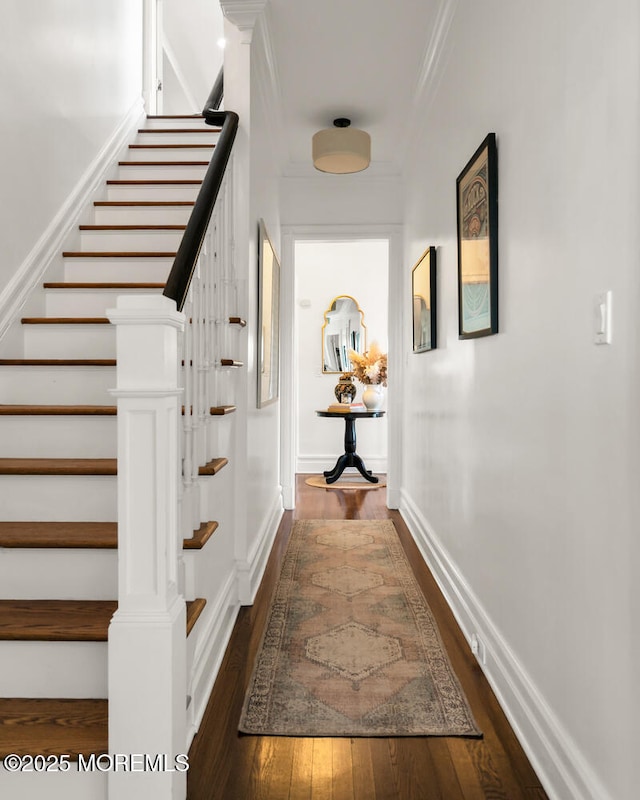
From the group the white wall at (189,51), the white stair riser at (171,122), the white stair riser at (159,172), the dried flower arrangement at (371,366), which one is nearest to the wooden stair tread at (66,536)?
the white stair riser at (159,172)

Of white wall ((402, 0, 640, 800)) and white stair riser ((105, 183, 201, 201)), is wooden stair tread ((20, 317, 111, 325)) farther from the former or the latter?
white wall ((402, 0, 640, 800))

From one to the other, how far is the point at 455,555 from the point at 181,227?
2064mm

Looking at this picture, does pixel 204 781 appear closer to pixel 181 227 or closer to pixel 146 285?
pixel 146 285

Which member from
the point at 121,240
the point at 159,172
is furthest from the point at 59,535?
the point at 159,172

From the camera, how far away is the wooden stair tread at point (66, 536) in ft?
5.78

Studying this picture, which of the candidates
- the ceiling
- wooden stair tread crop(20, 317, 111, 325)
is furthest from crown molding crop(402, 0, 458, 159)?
wooden stair tread crop(20, 317, 111, 325)

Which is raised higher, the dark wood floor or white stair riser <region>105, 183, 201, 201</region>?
white stair riser <region>105, 183, 201, 201</region>

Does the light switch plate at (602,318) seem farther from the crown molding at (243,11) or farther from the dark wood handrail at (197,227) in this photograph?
the crown molding at (243,11)

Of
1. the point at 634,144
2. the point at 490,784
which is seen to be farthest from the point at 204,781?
the point at 634,144

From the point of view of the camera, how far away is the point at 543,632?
5.45 feet

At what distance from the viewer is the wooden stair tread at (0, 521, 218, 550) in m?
1.76

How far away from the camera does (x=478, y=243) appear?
232 cm

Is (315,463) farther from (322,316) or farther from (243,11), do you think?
(243,11)

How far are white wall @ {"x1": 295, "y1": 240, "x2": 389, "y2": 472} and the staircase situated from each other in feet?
13.0
